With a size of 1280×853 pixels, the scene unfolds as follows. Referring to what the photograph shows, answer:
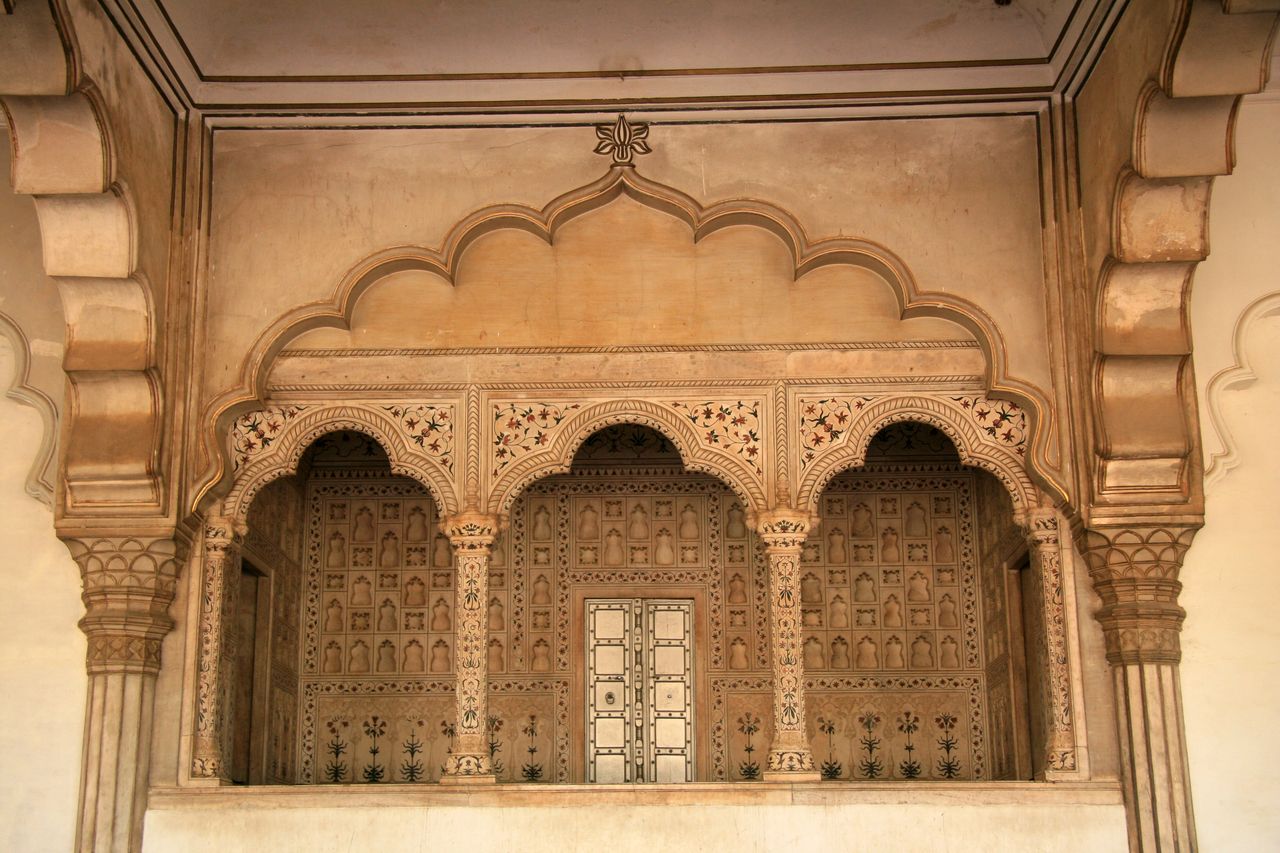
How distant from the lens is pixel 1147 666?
784 cm

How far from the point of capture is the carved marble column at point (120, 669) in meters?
7.79

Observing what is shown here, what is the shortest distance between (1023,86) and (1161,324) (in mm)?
1415

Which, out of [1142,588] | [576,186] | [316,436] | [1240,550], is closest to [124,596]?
[316,436]

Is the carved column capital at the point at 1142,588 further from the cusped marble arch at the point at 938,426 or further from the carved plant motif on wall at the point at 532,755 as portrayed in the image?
the carved plant motif on wall at the point at 532,755

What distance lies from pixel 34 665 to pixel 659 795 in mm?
2960

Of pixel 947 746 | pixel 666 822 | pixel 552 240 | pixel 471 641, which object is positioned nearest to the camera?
pixel 666 822

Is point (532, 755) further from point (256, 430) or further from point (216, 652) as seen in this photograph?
point (256, 430)

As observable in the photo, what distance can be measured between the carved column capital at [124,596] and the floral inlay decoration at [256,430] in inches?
23.7

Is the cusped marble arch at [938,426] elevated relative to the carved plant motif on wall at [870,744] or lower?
elevated

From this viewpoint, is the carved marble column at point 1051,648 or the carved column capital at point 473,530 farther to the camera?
the carved column capital at point 473,530

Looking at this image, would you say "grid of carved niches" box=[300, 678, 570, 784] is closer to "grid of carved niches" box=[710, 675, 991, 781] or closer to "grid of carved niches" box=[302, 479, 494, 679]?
"grid of carved niches" box=[302, 479, 494, 679]

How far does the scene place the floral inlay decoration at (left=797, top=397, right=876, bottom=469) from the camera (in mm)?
8422

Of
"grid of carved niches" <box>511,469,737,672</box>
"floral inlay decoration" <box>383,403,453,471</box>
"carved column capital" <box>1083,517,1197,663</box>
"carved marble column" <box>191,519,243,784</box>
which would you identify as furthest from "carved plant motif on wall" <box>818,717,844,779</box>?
"carved marble column" <box>191,519,243,784</box>

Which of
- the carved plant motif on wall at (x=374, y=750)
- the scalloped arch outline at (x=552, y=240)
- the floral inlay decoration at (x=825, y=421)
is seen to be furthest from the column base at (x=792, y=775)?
the carved plant motif on wall at (x=374, y=750)
